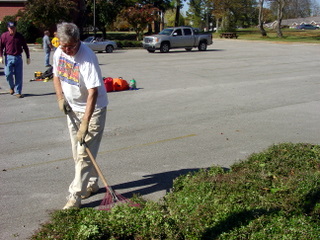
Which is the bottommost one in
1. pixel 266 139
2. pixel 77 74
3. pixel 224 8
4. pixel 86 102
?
pixel 266 139

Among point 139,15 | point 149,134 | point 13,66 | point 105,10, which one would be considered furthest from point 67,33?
point 105,10

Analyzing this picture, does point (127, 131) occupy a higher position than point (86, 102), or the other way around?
point (86, 102)

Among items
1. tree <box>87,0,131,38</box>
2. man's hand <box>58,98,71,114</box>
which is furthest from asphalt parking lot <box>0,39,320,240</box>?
tree <box>87,0,131,38</box>

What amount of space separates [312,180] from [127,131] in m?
4.20

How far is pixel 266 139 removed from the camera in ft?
24.8

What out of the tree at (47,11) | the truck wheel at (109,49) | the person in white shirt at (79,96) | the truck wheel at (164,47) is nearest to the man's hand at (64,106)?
the person in white shirt at (79,96)

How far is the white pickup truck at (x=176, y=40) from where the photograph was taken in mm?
29625

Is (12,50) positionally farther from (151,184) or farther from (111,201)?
(111,201)

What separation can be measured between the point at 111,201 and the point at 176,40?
87.2 feet

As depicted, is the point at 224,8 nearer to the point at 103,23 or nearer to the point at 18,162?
the point at 103,23

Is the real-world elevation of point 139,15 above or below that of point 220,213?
above

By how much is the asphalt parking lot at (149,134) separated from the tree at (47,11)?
19.7 m

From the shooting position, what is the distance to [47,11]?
1283 inches

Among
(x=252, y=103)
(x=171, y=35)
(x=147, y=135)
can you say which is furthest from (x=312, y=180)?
(x=171, y=35)
